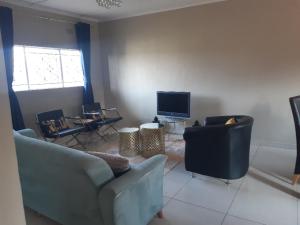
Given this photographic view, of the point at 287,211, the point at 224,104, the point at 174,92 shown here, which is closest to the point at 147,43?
the point at 174,92

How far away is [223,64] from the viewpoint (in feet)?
13.9

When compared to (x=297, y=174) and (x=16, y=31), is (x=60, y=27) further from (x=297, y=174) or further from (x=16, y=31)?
(x=297, y=174)

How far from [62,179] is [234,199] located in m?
1.78

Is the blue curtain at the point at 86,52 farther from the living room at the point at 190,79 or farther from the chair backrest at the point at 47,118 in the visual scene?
the chair backrest at the point at 47,118

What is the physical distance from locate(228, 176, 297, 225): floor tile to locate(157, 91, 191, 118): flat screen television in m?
1.94

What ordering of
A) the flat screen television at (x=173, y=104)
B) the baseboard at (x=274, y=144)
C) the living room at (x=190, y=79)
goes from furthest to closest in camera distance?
the flat screen television at (x=173, y=104), the baseboard at (x=274, y=144), the living room at (x=190, y=79)

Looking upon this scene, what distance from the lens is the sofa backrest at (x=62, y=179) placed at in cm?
166

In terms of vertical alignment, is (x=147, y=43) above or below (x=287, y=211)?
above

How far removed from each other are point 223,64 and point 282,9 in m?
1.18

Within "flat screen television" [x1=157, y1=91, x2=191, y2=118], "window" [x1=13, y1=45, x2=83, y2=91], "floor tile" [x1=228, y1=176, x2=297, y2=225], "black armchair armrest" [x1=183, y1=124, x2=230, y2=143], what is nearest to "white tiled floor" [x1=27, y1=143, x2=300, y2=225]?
"floor tile" [x1=228, y1=176, x2=297, y2=225]

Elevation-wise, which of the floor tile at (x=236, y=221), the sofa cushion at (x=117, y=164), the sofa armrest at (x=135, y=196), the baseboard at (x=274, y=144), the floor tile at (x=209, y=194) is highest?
the sofa cushion at (x=117, y=164)

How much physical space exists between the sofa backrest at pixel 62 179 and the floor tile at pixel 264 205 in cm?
140

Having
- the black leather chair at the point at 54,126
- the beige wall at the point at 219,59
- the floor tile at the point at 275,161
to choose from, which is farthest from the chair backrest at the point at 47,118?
the floor tile at the point at 275,161

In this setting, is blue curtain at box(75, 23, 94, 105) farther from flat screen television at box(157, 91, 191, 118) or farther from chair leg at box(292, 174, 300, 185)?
chair leg at box(292, 174, 300, 185)
